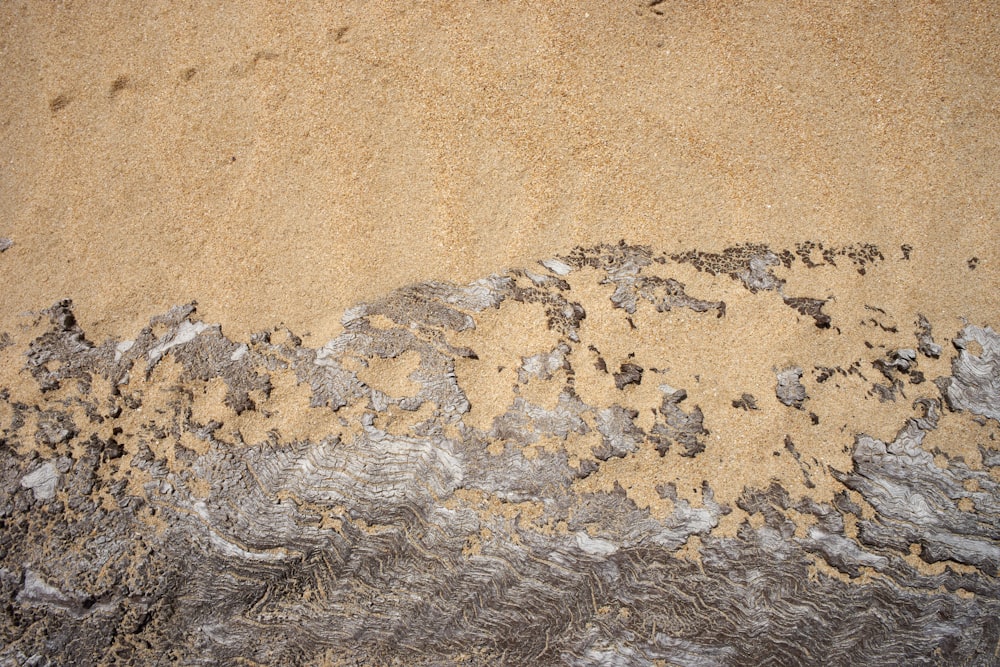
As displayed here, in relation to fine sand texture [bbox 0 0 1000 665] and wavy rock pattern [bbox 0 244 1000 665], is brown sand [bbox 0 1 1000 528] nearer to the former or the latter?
fine sand texture [bbox 0 0 1000 665]

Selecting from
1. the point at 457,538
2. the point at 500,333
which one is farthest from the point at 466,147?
the point at 457,538

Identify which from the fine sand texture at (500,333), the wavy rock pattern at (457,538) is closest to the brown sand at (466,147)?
the fine sand texture at (500,333)

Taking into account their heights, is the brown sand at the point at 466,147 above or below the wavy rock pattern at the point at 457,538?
above

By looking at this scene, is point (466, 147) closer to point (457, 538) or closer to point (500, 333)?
point (500, 333)

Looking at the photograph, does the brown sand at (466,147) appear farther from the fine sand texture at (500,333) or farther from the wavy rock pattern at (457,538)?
the wavy rock pattern at (457,538)

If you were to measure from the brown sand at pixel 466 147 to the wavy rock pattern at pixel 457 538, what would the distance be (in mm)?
259

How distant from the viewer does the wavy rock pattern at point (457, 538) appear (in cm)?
195

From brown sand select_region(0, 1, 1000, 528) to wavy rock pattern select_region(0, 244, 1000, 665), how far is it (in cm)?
26

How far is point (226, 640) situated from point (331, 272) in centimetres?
121

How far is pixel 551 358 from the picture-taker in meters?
2.09

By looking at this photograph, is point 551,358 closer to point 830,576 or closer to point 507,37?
point 830,576

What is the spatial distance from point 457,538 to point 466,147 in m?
1.35

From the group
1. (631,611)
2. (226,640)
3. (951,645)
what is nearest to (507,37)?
(631,611)

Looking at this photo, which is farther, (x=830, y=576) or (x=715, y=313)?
(x=715, y=313)
